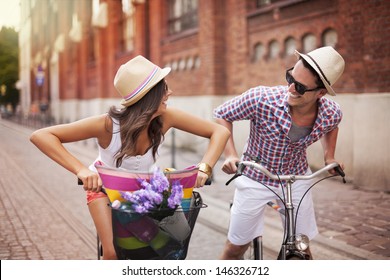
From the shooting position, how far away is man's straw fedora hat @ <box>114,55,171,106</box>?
2.38m

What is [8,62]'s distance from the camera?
419cm

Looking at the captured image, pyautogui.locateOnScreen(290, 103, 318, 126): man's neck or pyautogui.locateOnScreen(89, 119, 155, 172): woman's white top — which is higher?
pyautogui.locateOnScreen(290, 103, 318, 126): man's neck

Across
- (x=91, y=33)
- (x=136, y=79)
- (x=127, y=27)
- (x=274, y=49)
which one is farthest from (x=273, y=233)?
(x=127, y=27)

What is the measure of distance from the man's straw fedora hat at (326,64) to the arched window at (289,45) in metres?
6.17

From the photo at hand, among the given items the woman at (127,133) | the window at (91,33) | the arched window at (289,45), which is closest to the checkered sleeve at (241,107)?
the woman at (127,133)

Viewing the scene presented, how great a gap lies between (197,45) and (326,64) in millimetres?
9148

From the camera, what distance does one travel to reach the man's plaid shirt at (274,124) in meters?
2.80

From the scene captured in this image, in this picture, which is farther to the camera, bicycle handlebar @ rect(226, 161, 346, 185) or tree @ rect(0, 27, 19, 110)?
tree @ rect(0, 27, 19, 110)

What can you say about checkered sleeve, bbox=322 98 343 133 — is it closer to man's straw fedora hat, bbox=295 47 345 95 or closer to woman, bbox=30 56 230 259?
man's straw fedora hat, bbox=295 47 345 95

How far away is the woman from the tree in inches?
78.4

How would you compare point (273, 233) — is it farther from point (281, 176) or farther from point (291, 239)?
point (281, 176)

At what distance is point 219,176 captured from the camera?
8398 mm

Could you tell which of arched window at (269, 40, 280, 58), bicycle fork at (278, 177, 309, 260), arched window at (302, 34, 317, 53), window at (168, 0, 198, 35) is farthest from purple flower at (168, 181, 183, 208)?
window at (168, 0, 198, 35)

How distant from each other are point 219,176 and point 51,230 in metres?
3.79
